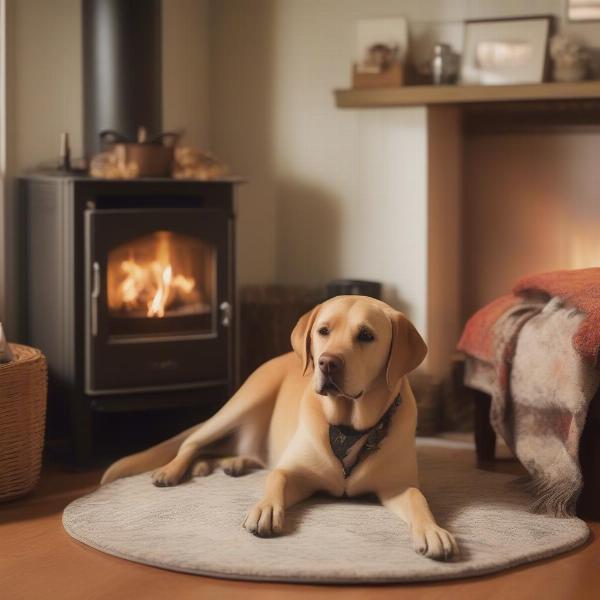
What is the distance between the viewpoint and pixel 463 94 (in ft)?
12.7

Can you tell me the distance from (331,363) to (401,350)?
0.20 metres

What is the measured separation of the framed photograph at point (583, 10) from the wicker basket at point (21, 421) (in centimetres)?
216

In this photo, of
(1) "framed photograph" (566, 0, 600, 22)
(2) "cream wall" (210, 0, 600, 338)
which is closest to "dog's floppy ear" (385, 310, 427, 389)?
(2) "cream wall" (210, 0, 600, 338)

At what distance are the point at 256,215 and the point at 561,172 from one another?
1.18 metres

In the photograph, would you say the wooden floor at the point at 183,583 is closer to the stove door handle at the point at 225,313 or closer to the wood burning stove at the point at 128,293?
the wood burning stove at the point at 128,293

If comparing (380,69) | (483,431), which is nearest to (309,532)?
(483,431)

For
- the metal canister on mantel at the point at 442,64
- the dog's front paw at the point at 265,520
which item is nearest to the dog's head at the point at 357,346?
the dog's front paw at the point at 265,520

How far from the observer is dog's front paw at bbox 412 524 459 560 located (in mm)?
2424

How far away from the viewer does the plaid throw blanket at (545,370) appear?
2805 millimetres

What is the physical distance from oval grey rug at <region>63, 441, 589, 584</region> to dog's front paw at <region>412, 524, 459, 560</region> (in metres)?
0.02

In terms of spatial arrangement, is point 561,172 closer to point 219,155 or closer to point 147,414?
point 219,155

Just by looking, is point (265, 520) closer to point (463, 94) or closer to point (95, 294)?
point (95, 294)

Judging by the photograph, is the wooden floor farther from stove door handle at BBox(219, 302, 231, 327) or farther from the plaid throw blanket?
stove door handle at BBox(219, 302, 231, 327)

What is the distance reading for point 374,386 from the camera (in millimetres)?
2727
